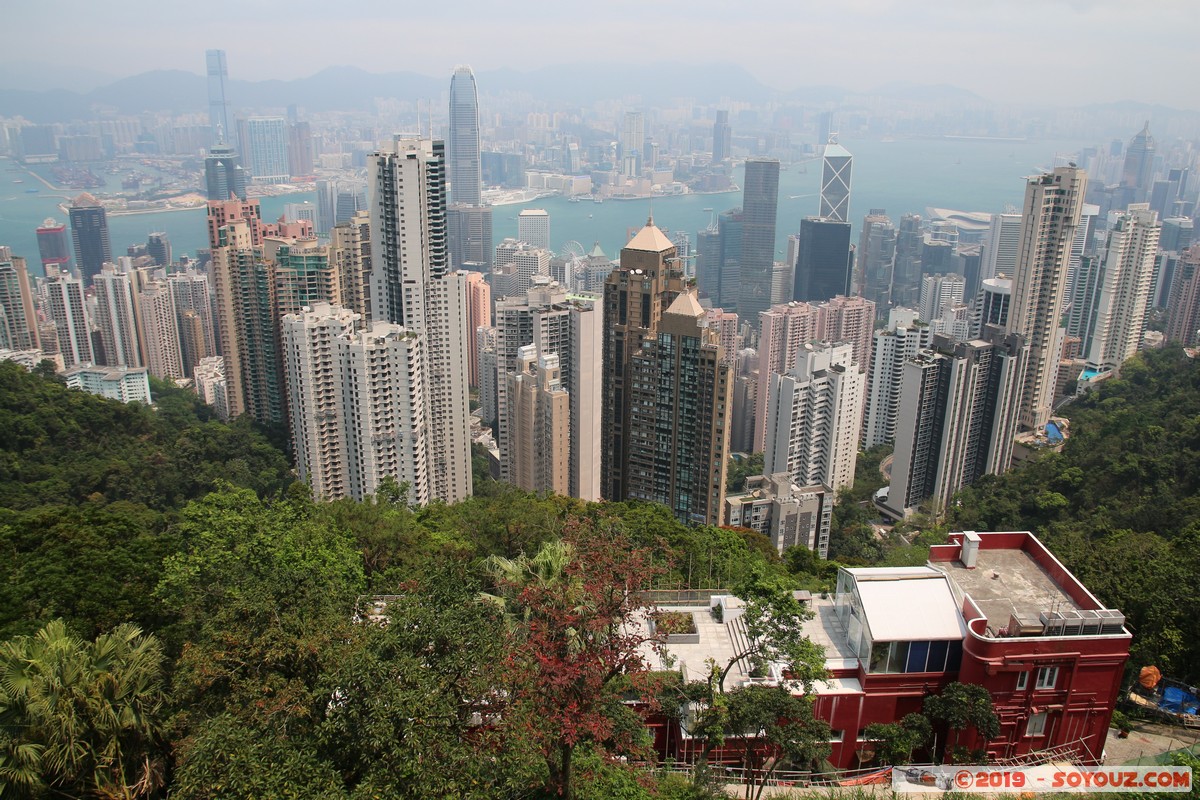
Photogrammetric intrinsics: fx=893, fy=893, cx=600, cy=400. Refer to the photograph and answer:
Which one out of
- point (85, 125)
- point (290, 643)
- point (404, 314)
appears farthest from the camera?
point (85, 125)

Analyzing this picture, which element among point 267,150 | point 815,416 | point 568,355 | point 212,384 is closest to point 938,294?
point 815,416

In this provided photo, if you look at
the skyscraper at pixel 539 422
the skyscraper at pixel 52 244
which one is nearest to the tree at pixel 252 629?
the skyscraper at pixel 539 422

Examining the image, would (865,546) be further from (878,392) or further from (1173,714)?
(1173,714)

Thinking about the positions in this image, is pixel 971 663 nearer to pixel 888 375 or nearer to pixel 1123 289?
pixel 888 375

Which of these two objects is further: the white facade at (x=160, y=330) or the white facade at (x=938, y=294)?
the white facade at (x=938, y=294)

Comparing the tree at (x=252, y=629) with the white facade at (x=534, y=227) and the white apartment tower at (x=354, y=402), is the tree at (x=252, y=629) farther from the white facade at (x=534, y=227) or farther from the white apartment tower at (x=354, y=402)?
the white facade at (x=534, y=227)

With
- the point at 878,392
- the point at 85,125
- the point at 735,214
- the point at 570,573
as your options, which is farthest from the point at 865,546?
the point at 85,125
